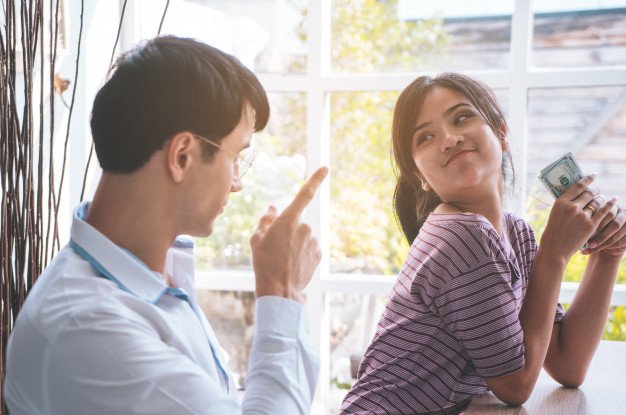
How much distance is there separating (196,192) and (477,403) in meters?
0.69

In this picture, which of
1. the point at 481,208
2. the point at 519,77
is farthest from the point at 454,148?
the point at 519,77

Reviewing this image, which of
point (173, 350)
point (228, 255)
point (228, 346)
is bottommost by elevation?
point (228, 346)

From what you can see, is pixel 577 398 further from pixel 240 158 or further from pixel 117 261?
pixel 117 261

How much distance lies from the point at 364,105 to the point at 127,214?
5.63 ft

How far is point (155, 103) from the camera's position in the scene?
103cm

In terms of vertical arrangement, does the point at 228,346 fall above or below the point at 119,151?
below

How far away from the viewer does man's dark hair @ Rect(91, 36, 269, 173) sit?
1.03 m

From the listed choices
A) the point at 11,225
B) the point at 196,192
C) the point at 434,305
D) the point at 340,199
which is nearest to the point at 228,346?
the point at 340,199

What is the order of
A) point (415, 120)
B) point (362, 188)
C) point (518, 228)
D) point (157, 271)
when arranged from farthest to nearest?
point (362, 188)
point (518, 228)
point (415, 120)
point (157, 271)

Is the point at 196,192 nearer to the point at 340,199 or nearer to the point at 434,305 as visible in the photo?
the point at 434,305

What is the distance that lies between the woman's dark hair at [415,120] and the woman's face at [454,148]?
0.02 meters

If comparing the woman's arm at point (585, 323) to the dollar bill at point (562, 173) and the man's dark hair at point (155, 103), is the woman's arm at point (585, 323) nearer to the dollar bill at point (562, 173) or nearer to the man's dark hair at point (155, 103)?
the dollar bill at point (562, 173)

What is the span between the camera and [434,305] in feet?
4.62

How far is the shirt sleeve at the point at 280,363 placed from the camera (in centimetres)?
100
